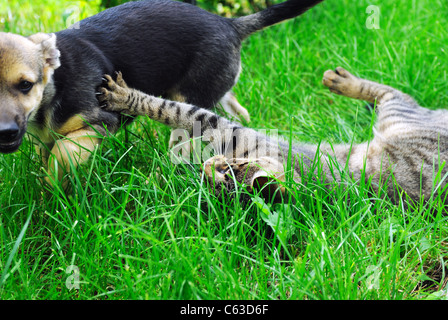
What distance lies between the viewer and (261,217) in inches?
108

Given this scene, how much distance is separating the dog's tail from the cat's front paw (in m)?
1.07

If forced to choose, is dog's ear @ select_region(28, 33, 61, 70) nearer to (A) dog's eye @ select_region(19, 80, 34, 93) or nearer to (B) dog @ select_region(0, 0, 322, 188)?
(B) dog @ select_region(0, 0, 322, 188)

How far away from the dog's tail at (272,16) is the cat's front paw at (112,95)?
107 cm

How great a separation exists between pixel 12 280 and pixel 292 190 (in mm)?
1540

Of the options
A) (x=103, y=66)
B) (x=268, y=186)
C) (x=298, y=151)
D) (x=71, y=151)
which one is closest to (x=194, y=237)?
(x=268, y=186)

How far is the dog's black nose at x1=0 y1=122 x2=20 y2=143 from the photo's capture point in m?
2.59

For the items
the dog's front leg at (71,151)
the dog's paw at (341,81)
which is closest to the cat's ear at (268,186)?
the dog's front leg at (71,151)

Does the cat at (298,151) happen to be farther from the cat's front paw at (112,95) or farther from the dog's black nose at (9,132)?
the dog's black nose at (9,132)

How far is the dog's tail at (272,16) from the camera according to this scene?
144 inches

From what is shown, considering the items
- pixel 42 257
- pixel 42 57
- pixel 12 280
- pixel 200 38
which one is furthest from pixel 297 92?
pixel 12 280

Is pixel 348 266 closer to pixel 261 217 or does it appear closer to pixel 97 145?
pixel 261 217

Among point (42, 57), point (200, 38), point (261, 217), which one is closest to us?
point (261, 217)

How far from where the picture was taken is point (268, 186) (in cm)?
288

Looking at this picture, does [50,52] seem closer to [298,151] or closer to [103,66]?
[103,66]
